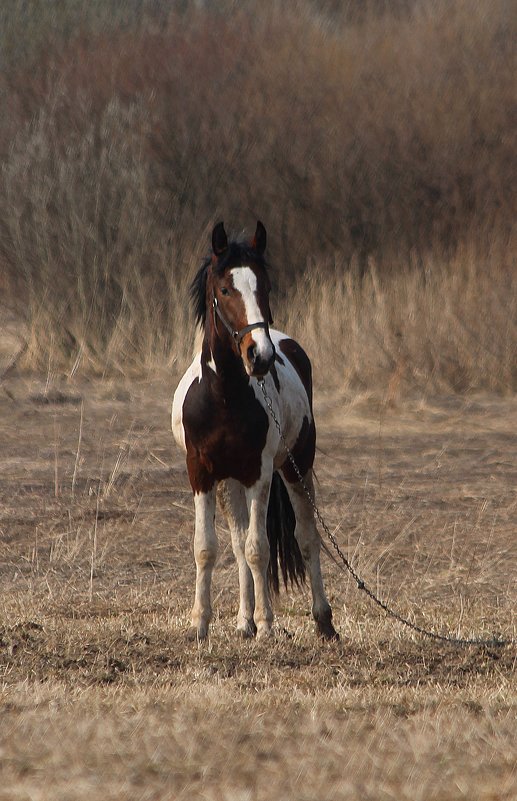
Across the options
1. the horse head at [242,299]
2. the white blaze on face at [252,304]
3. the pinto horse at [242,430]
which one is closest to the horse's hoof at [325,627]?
the pinto horse at [242,430]

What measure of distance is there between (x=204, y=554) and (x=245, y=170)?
11026 millimetres

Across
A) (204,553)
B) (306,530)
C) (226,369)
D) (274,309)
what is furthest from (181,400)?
(274,309)

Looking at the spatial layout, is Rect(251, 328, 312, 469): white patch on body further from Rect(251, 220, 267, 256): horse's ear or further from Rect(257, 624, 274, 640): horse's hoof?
Rect(257, 624, 274, 640): horse's hoof

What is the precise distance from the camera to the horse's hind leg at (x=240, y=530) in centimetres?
723

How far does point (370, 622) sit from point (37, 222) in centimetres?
1089

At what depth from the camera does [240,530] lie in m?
7.36

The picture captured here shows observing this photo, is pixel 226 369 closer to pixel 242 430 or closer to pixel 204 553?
pixel 242 430

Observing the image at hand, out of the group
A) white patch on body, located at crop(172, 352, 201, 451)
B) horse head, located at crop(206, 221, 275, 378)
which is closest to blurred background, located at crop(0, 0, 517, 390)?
white patch on body, located at crop(172, 352, 201, 451)

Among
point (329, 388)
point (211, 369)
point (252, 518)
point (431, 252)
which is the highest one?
point (211, 369)

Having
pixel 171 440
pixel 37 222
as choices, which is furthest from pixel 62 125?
pixel 171 440

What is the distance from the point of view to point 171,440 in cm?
1310

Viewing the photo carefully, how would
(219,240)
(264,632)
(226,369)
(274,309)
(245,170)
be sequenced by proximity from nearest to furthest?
(219,240)
(226,369)
(264,632)
(274,309)
(245,170)

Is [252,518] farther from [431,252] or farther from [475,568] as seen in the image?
[431,252]

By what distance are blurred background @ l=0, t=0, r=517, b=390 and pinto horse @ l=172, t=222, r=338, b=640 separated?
8.33 metres
